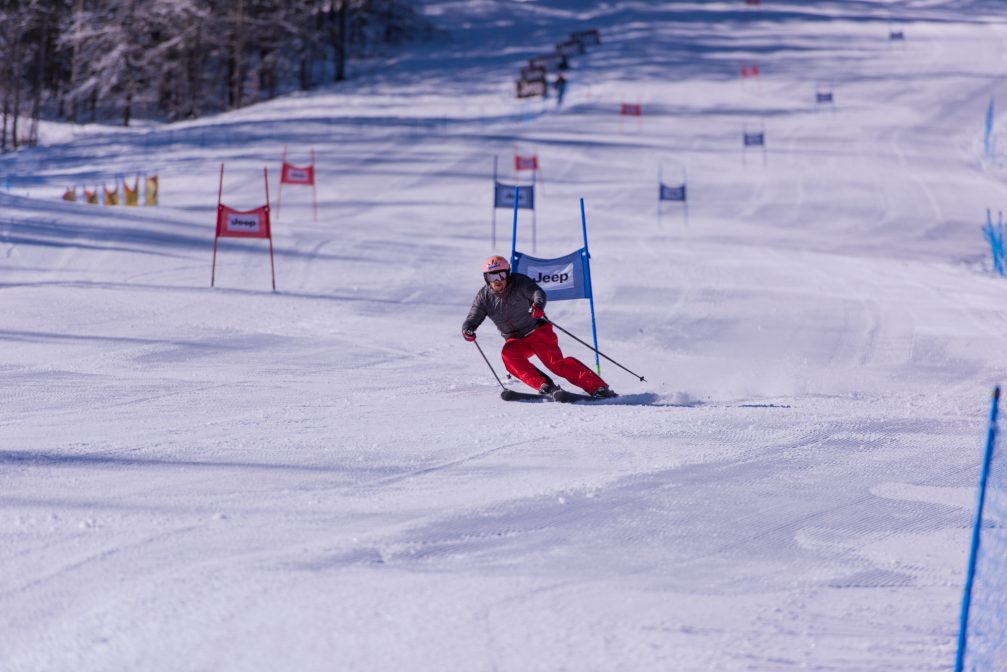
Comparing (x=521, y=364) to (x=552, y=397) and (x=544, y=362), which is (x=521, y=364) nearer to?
(x=544, y=362)

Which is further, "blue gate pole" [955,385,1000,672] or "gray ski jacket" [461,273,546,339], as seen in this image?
"gray ski jacket" [461,273,546,339]

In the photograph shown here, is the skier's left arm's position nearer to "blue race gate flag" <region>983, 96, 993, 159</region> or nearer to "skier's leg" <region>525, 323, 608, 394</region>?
"skier's leg" <region>525, 323, 608, 394</region>

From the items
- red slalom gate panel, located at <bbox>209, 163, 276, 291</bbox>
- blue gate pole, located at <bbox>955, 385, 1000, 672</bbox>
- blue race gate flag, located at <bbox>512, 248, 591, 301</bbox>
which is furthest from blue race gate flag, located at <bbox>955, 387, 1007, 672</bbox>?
red slalom gate panel, located at <bbox>209, 163, 276, 291</bbox>

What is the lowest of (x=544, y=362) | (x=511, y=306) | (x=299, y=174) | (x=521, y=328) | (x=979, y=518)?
(x=544, y=362)

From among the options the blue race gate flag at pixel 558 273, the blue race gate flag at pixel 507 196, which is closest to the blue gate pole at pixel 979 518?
the blue race gate flag at pixel 558 273

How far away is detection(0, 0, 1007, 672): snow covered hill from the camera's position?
4453 mm

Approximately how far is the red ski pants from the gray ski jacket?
0.09 m

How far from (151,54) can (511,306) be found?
45.5 m

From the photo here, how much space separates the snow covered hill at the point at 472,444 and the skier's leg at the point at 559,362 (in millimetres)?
467

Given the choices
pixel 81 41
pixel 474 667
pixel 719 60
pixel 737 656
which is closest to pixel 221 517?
pixel 474 667

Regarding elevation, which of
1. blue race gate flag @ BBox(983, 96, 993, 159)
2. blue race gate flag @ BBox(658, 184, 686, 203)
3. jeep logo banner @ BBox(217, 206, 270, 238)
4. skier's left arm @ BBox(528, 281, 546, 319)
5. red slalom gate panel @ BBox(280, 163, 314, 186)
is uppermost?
blue race gate flag @ BBox(983, 96, 993, 159)

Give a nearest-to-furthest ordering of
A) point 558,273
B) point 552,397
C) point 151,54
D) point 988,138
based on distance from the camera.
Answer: point 552,397
point 558,273
point 988,138
point 151,54

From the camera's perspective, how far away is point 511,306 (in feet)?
32.4

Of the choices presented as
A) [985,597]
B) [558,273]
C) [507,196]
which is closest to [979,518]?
[985,597]
